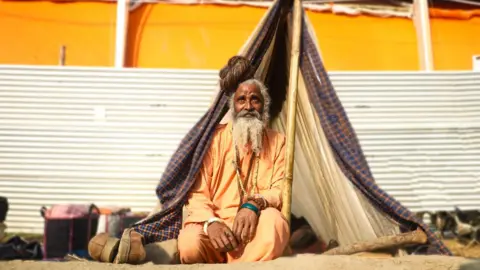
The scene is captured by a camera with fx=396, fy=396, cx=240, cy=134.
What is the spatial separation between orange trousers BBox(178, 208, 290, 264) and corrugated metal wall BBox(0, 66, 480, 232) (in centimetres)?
323

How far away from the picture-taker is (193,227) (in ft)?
8.59

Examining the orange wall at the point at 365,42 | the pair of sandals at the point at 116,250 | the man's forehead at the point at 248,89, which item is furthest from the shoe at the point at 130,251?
the orange wall at the point at 365,42

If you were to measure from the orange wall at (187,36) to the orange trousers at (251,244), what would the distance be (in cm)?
424

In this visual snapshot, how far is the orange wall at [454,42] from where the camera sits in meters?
6.64

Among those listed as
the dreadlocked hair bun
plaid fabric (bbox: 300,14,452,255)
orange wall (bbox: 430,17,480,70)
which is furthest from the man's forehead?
orange wall (bbox: 430,17,480,70)

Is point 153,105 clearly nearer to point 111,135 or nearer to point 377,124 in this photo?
point 111,135

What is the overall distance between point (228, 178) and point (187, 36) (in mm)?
4128

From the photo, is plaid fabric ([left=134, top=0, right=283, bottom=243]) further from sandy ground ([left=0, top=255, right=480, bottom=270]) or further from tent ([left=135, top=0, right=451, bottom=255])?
sandy ground ([left=0, top=255, right=480, bottom=270])

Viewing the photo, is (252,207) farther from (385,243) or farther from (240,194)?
(385,243)

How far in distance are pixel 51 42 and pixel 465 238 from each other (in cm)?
680

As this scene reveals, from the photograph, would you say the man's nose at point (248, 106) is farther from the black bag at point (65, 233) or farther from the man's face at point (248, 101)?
the black bag at point (65, 233)

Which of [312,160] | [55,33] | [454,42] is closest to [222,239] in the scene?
[312,160]

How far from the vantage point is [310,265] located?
2.17 m

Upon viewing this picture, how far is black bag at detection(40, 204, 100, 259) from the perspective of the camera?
15.3 feet
